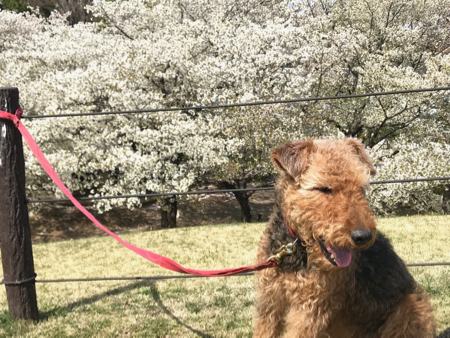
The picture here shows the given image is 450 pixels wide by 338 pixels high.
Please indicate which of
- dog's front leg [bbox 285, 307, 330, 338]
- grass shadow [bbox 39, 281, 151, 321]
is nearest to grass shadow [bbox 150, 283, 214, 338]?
grass shadow [bbox 39, 281, 151, 321]

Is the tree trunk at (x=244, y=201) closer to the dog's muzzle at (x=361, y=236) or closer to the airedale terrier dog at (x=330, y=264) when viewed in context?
the airedale terrier dog at (x=330, y=264)

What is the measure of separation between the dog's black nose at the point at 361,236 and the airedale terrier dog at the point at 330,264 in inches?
4.4

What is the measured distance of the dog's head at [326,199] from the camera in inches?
81.0

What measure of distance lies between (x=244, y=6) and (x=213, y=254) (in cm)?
1634

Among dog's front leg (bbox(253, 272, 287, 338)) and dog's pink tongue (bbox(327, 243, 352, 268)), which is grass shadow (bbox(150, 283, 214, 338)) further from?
dog's pink tongue (bbox(327, 243, 352, 268))

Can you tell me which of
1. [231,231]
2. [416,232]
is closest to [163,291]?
[231,231]

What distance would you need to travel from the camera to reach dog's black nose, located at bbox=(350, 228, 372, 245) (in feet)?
6.46

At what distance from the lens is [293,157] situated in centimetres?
242

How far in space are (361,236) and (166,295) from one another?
312cm

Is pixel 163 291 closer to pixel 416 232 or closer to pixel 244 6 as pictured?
pixel 416 232

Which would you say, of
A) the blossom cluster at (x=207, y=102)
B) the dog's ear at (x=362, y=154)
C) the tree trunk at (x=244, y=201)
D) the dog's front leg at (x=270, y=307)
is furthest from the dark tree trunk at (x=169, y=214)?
the dog's ear at (x=362, y=154)

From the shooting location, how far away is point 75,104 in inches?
547

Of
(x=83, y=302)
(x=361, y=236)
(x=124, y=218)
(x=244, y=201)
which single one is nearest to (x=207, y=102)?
(x=244, y=201)

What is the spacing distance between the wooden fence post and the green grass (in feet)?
1.39
